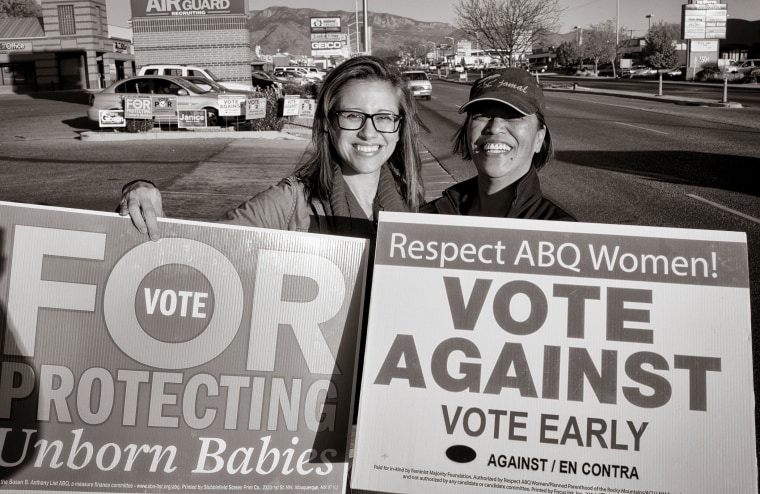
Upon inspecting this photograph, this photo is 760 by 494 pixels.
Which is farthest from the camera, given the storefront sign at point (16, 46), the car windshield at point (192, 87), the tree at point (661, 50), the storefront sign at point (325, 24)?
the tree at point (661, 50)

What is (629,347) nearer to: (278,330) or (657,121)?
(278,330)

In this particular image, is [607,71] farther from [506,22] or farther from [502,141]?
[502,141]

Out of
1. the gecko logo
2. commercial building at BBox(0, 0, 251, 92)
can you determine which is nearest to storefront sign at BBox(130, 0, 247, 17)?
commercial building at BBox(0, 0, 251, 92)

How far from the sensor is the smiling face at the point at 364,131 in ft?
8.01

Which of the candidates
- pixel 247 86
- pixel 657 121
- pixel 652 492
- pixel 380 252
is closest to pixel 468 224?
pixel 380 252

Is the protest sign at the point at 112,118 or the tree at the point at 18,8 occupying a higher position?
the tree at the point at 18,8

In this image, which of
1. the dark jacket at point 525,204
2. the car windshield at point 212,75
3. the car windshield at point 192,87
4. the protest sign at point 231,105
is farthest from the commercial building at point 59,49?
the dark jacket at point 525,204

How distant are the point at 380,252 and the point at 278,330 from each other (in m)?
0.39

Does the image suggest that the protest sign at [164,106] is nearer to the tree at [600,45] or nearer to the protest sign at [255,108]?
the protest sign at [255,108]

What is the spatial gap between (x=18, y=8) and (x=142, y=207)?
10530 centimetres

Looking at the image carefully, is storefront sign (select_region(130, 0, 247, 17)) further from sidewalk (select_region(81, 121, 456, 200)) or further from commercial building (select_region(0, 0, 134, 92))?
commercial building (select_region(0, 0, 134, 92))

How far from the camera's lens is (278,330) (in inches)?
85.3

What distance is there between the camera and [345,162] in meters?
2.49

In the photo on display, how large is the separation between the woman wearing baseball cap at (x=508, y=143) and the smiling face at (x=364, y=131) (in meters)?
0.28
